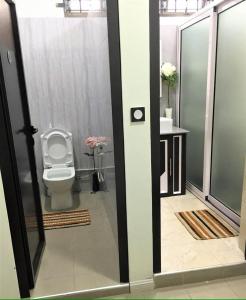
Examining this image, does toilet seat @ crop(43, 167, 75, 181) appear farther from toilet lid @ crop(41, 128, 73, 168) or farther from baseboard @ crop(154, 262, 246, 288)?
baseboard @ crop(154, 262, 246, 288)

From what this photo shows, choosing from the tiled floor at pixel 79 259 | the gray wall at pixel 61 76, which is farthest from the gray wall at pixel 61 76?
the tiled floor at pixel 79 259

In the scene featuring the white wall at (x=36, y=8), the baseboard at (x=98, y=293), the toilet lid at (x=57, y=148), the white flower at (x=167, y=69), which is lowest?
the baseboard at (x=98, y=293)

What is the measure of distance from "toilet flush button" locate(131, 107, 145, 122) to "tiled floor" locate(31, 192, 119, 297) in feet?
3.75

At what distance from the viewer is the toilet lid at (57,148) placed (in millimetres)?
3168

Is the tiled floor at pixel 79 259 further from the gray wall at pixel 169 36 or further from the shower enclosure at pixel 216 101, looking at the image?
the gray wall at pixel 169 36

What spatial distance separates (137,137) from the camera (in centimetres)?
161

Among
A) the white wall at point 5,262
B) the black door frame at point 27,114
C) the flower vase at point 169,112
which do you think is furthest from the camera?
the flower vase at point 169,112

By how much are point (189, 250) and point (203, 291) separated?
384 mm

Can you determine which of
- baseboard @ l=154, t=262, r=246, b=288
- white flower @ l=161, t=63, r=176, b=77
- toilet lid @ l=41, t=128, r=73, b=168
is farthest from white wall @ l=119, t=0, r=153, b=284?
white flower @ l=161, t=63, r=176, b=77

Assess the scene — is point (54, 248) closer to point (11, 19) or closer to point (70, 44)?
point (11, 19)

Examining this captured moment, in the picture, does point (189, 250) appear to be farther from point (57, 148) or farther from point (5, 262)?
point (57, 148)

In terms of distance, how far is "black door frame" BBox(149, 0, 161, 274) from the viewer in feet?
4.82

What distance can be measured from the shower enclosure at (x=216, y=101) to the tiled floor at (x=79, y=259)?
1.20 m

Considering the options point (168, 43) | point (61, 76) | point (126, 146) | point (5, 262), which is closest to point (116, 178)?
point (126, 146)
